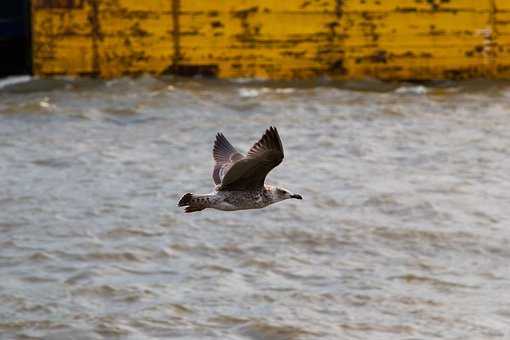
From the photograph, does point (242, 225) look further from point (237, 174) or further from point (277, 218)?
point (237, 174)

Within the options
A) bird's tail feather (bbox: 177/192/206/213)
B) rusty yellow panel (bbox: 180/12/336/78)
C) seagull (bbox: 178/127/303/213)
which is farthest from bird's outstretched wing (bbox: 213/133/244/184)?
rusty yellow panel (bbox: 180/12/336/78)

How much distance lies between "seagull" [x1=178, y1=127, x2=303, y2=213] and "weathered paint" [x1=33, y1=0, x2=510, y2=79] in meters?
7.79

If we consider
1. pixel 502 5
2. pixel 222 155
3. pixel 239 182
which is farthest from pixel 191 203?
pixel 502 5

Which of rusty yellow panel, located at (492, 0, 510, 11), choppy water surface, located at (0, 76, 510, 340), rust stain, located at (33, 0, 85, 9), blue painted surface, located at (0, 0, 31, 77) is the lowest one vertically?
choppy water surface, located at (0, 76, 510, 340)

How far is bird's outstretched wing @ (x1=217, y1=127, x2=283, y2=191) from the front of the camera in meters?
6.98

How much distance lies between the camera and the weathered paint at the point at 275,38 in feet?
50.5

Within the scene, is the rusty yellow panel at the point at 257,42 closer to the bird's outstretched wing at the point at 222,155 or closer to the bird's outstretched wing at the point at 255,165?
the bird's outstretched wing at the point at 222,155

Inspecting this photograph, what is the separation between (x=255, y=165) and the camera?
736 centimetres

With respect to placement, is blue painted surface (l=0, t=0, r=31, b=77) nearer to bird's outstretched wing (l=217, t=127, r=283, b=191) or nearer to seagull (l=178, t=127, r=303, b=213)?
seagull (l=178, t=127, r=303, b=213)

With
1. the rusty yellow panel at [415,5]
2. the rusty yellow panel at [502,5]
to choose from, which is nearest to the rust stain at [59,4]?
the rusty yellow panel at [415,5]

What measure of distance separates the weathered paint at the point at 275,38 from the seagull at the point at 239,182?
307 inches

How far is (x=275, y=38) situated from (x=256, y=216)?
4364 millimetres

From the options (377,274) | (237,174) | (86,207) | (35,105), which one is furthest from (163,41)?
(237,174)

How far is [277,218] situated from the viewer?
456 inches
